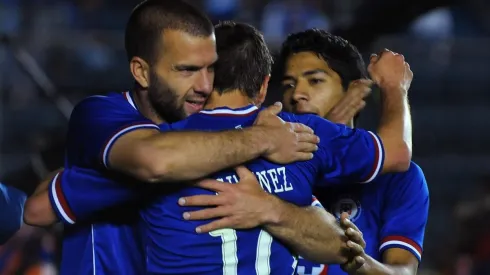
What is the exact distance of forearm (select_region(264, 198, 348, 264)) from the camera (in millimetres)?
3062

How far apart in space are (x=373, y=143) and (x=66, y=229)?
41.0 inches

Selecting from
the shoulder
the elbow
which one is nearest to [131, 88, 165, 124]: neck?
the elbow

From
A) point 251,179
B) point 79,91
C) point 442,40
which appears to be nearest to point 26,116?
point 79,91

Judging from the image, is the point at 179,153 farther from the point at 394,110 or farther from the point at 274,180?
the point at 394,110

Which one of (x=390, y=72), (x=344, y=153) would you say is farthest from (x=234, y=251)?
(x=390, y=72)

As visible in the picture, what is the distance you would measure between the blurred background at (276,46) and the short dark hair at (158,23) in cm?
400

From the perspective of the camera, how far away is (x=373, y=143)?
3.25m

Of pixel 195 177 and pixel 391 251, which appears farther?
pixel 391 251

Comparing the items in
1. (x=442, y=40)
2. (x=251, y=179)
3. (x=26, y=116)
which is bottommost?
(x=26, y=116)

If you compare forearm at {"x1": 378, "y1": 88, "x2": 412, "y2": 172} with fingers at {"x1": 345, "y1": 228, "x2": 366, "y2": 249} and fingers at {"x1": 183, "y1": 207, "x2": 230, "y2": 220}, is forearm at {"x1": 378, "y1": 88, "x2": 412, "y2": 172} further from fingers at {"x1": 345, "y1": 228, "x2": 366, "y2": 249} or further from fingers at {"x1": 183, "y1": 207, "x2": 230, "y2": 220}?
fingers at {"x1": 183, "y1": 207, "x2": 230, "y2": 220}

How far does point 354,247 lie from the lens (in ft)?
10.1

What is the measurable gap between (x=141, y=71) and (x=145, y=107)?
0.38ft

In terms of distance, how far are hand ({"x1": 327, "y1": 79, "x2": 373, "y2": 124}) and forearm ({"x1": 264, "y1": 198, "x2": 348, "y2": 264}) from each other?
A: 19.7 inches

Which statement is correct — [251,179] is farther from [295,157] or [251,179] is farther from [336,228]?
[336,228]
